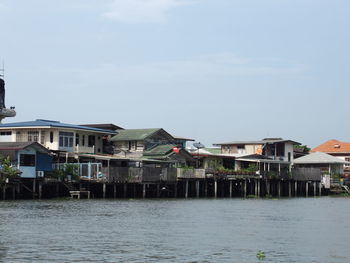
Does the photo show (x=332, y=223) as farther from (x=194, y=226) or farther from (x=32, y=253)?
(x=32, y=253)

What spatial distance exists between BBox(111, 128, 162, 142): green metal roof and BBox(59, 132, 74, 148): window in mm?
6722

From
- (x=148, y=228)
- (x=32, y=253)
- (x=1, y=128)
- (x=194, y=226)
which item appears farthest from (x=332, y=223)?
(x=1, y=128)

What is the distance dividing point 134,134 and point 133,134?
0.35ft

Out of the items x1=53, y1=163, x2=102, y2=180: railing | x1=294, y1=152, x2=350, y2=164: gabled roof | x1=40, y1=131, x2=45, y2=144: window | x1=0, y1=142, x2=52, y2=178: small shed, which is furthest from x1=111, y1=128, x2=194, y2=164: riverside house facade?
x1=294, y1=152, x2=350, y2=164: gabled roof

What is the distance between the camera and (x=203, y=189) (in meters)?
69.5

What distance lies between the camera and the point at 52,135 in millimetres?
65375

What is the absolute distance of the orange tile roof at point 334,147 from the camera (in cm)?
11044

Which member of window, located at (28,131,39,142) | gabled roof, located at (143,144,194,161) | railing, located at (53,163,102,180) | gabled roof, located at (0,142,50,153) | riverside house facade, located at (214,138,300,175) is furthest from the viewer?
riverside house facade, located at (214,138,300,175)

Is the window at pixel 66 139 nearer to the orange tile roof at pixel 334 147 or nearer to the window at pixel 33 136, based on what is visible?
the window at pixel 33 136

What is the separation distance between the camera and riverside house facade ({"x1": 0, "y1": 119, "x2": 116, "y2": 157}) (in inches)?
2559

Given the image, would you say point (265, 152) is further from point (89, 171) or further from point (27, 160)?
point (27, 160)

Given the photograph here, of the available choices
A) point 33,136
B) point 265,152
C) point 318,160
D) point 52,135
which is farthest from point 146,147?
point 318,160

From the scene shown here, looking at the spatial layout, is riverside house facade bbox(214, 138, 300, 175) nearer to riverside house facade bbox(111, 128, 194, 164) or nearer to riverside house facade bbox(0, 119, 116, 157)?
riverside house facade bbox(111, 128, 194, 164)

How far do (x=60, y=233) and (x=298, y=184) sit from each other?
2139 inches
